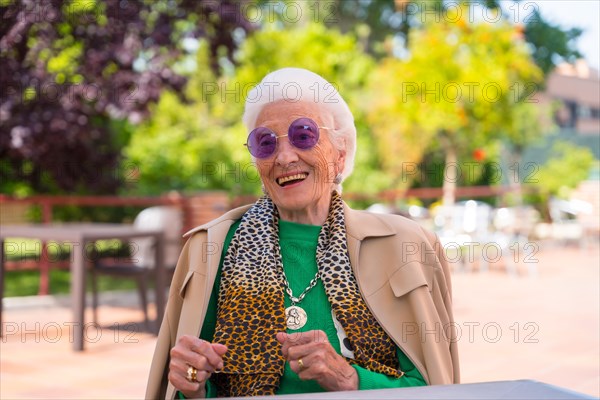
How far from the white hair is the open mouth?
0.49ft

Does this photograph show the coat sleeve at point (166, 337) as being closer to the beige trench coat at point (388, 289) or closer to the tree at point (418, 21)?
the beige trench coat at point (388, 289)

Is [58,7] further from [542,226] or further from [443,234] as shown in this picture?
[542,226]

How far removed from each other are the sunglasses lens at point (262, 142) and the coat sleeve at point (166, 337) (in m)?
0.31

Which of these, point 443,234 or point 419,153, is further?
point 419,153

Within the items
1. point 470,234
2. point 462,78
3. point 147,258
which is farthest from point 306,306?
point 462,78

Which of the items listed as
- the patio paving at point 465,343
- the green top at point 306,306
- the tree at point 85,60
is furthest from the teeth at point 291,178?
the tree at point 85,60

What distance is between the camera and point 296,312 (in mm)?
2076

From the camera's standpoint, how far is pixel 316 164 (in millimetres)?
2236

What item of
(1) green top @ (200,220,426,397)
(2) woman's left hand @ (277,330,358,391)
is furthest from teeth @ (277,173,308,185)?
(2) woman's left hand @ (277,330,358,391)

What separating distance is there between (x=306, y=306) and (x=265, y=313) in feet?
0.37

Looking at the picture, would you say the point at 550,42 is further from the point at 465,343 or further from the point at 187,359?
the point at 187,359

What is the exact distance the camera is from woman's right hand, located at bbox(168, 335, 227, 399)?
72.2 inches

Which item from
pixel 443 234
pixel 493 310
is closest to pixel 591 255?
pixel 443 234

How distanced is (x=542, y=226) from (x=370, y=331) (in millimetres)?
15016
